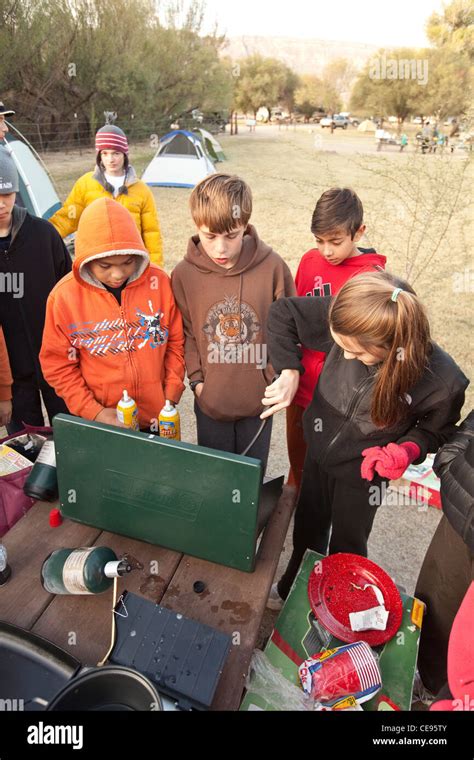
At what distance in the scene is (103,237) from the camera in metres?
1.89

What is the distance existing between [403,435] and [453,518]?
390mm

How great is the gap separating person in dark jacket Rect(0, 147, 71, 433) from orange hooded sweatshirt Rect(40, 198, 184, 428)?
26.4 inches

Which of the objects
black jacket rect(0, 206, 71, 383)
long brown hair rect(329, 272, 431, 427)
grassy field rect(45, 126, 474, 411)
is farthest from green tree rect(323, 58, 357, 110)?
long brown hair rect(329, 272, 431, 427)

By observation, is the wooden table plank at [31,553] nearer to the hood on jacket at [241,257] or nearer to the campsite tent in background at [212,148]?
the hood on jacket at [241,257]

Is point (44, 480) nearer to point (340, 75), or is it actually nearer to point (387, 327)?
point (387, 327)

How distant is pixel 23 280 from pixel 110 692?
7.34 feet

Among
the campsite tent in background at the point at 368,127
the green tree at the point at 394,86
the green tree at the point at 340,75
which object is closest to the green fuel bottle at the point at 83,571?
the green tree at the point at 394,86

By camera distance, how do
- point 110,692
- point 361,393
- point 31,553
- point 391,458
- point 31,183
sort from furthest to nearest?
point 31,183
point 361,393
point 391,458
point 31,553
point 110,692

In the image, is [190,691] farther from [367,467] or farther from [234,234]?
[234,234]

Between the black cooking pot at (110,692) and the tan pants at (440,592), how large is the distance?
4.16ft

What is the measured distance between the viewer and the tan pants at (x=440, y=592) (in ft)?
5.73

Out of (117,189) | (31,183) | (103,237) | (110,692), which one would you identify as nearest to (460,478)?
(110,692)

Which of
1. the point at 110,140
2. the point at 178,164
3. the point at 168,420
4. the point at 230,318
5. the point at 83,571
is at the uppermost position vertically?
the point at 178,164
